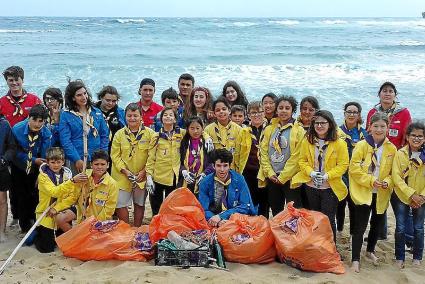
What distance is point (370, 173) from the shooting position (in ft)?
16.3

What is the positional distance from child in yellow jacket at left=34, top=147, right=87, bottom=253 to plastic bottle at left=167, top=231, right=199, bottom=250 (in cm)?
114

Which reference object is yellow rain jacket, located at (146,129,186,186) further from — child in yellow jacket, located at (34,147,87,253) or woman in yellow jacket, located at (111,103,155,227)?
child in yellow jacket, located at (34,147,87,253)

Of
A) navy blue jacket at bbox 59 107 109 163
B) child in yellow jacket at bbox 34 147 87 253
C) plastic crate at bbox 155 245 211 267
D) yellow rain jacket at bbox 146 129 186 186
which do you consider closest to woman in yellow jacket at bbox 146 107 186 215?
yellow rain jacket at bbox 146 129 186 186

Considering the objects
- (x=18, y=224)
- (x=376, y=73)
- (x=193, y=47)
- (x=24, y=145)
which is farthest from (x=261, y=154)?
(x=193, y=47)

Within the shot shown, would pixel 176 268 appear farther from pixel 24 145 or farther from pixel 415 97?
pixel 415 97

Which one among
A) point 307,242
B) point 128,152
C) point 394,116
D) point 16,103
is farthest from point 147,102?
point 394,116

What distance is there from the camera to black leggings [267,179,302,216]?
5.41 meters

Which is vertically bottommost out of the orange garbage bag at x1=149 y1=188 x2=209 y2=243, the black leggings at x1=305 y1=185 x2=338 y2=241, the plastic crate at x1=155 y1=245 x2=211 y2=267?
the plastic crate at x1=155 y1=245 x2=211 y2=267

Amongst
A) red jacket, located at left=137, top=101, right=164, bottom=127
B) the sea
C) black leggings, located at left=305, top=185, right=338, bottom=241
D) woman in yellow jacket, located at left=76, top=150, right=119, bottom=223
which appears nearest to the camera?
black leggings, located at left=305, top=185, right=338, bottom=241

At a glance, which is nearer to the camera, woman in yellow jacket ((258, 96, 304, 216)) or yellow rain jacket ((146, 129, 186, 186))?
woman in yellow jacket ((258, 96, 304, 216))

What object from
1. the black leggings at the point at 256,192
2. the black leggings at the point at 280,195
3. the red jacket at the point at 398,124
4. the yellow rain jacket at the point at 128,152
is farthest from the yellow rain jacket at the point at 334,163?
the yellow rain jacket at the point at 128,152

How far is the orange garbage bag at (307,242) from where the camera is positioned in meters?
4.65

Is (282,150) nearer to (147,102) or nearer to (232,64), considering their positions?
(147,102)

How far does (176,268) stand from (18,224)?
2583 millimetres
